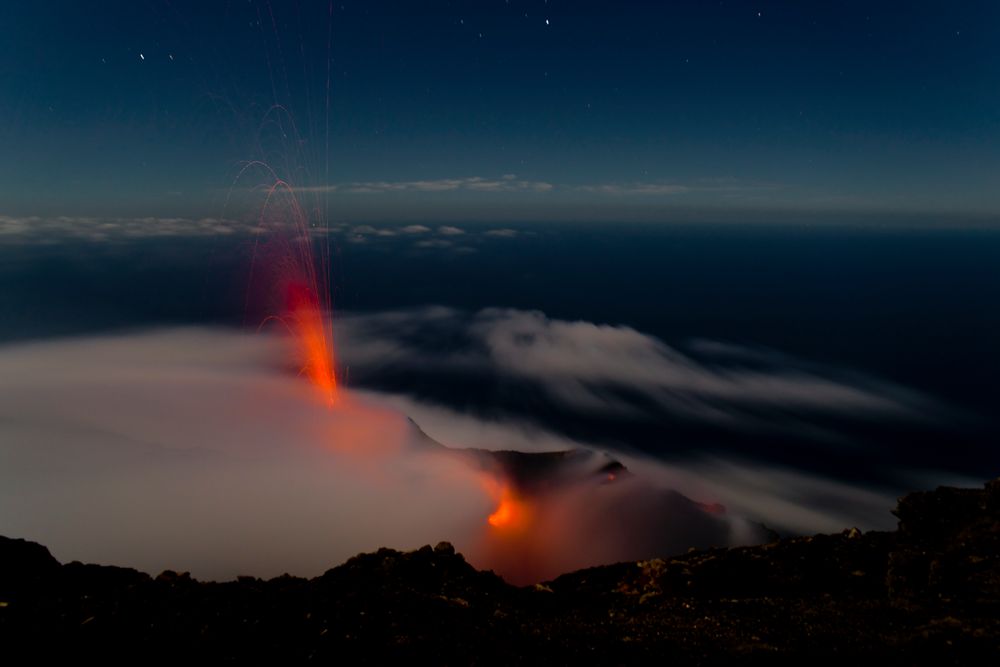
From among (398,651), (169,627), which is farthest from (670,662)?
(169,627)

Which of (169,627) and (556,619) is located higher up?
(169,627)

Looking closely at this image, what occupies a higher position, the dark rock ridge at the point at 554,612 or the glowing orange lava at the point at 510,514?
the dark rock ridge at the point at 554,612

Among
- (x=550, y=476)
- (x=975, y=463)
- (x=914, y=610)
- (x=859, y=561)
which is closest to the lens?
(x=914, y=610)

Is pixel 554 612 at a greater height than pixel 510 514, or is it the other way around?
pixel 554 612

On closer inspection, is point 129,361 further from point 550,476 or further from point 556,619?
point 556,619

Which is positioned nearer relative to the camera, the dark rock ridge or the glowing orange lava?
the dark rock ridge

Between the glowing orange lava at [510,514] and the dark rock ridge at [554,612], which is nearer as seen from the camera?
the dark rock ridge at [554,612]

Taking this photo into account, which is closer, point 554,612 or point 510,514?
point 554,612

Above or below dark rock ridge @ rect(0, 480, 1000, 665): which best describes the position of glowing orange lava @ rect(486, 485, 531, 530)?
below
